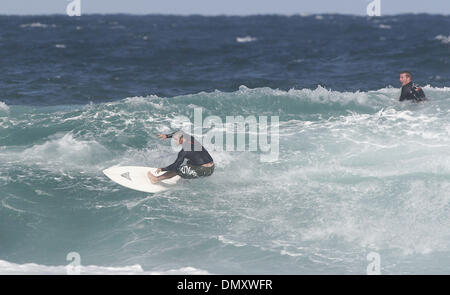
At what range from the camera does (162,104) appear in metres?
19.4

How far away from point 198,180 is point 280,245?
10.8 feet

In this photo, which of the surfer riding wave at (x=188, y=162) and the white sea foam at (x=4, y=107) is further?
the white sea foam at (x=4, y=107)

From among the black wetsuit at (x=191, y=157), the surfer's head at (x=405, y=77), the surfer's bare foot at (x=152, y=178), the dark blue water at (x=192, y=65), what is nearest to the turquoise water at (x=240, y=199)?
the surfer's bare foot at (x=152, y=178)

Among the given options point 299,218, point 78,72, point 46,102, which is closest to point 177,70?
point 78,72

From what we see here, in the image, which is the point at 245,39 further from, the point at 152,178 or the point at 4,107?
the point at 152,178

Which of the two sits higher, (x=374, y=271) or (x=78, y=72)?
(x=78, y=72)

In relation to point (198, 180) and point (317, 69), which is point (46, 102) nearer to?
point (198, 180)

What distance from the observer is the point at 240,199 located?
1283 centimetres

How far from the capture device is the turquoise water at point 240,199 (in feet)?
35.2

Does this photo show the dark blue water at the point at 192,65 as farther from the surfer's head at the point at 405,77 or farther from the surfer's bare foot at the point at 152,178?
the surfer's bare foot at the point at 152,178

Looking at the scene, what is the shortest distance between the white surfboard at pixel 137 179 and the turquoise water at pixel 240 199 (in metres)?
0.18

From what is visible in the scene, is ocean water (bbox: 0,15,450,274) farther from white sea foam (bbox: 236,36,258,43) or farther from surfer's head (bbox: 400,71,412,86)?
white sea foam (bbox: 236,36,258,43)
